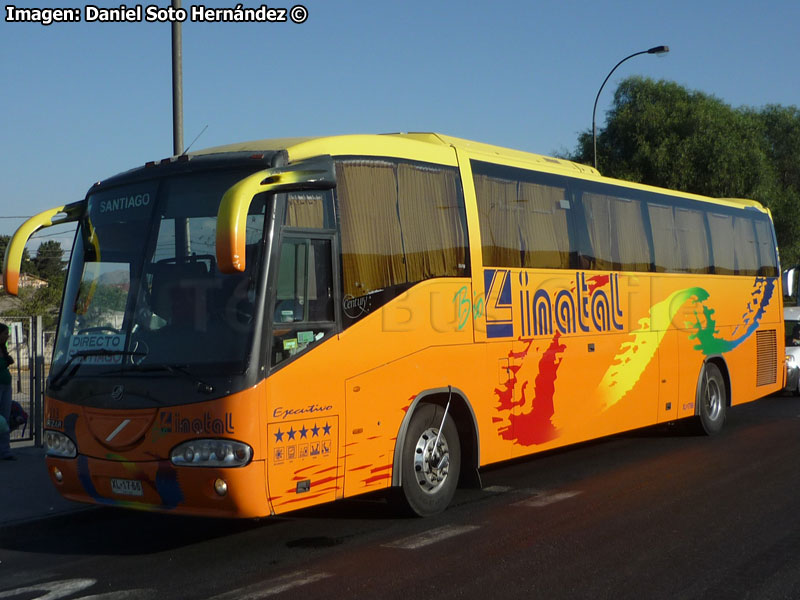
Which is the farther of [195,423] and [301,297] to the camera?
[301,297]

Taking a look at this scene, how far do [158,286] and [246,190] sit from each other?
56.0 inches

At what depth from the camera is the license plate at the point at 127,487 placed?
725 cm

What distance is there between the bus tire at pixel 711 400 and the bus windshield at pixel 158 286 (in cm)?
887

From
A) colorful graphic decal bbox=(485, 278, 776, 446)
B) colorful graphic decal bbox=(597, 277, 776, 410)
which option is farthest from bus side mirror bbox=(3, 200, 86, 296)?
colorful graphic decal bbox=(597, 277, 776, 410)

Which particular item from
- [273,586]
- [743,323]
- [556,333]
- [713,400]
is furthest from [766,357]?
[273,586]

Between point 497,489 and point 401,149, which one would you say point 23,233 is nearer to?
point 401,149

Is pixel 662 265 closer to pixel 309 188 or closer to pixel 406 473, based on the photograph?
pixel 406 473

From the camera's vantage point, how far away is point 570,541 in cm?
755

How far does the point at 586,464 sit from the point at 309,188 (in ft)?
19.5

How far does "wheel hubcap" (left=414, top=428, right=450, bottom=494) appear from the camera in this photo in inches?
338

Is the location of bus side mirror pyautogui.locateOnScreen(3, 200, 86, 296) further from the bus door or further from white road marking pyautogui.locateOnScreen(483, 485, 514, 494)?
white road marking pyautogui.locateOnScreen(483, 485, 514, 494)

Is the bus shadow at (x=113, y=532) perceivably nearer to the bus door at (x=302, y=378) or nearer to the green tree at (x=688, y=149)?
the bus door at (x=302, y=378)

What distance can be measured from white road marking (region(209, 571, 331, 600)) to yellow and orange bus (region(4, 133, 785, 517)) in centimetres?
57

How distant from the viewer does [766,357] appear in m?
16.3
